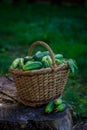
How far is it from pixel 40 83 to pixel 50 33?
4.89 m

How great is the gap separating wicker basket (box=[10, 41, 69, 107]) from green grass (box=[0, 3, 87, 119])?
950 millimetres

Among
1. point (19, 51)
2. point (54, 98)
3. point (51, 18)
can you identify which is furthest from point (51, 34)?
point (54, 98)

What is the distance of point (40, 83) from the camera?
12.4ft

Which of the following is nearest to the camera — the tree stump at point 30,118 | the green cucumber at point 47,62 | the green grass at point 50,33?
the tree stump at point 30,118

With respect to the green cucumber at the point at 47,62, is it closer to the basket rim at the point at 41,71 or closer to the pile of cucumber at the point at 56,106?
the basket rim at the point at 41,71

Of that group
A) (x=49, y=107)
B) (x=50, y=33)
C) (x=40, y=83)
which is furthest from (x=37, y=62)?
(x=50, y=33)

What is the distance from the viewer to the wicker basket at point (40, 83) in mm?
3744

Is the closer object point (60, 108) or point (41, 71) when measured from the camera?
point (41, 71)

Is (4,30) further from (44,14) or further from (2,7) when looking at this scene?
(2,7)

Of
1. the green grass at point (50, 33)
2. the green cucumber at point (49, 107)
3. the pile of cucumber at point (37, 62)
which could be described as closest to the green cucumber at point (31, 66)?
the pile of cucumber at point (37, 62)

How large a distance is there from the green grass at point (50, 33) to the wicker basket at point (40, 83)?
0.95 metres

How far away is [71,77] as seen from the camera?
6.00m

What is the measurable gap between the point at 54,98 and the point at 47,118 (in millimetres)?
304

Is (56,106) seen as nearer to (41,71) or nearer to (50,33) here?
(41,71)
